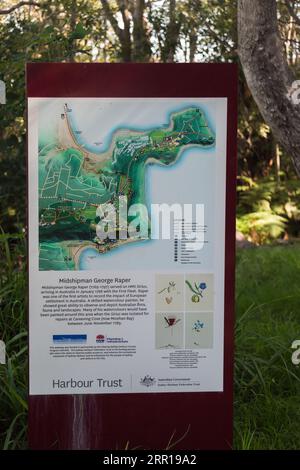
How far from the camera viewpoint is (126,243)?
3.64 metres

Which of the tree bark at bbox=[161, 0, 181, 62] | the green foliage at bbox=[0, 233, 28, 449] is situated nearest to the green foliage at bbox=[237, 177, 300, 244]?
the tree bark at bbox=[161, 0, 181, 62]

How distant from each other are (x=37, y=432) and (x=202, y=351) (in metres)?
0.97

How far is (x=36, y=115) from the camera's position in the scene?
11.6ft

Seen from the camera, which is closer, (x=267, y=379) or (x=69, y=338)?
(x=69, y=338)

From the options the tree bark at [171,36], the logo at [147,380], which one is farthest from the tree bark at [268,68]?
the tree bark at [171,36]

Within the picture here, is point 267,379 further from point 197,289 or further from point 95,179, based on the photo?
point 95,179

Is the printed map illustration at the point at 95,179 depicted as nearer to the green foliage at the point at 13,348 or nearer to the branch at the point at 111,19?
the green foliage at the point at 13,348

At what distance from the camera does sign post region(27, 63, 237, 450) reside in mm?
3568

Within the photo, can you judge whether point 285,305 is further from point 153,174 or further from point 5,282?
point 153,174

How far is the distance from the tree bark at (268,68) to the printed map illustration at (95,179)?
190cm

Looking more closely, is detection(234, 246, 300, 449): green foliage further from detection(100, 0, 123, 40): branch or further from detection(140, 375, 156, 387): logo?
detection(100, 0, 123, 40): branch

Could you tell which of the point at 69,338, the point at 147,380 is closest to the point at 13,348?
the point at 69,338

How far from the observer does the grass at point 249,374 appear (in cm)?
418

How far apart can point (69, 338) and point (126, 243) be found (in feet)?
1.88
